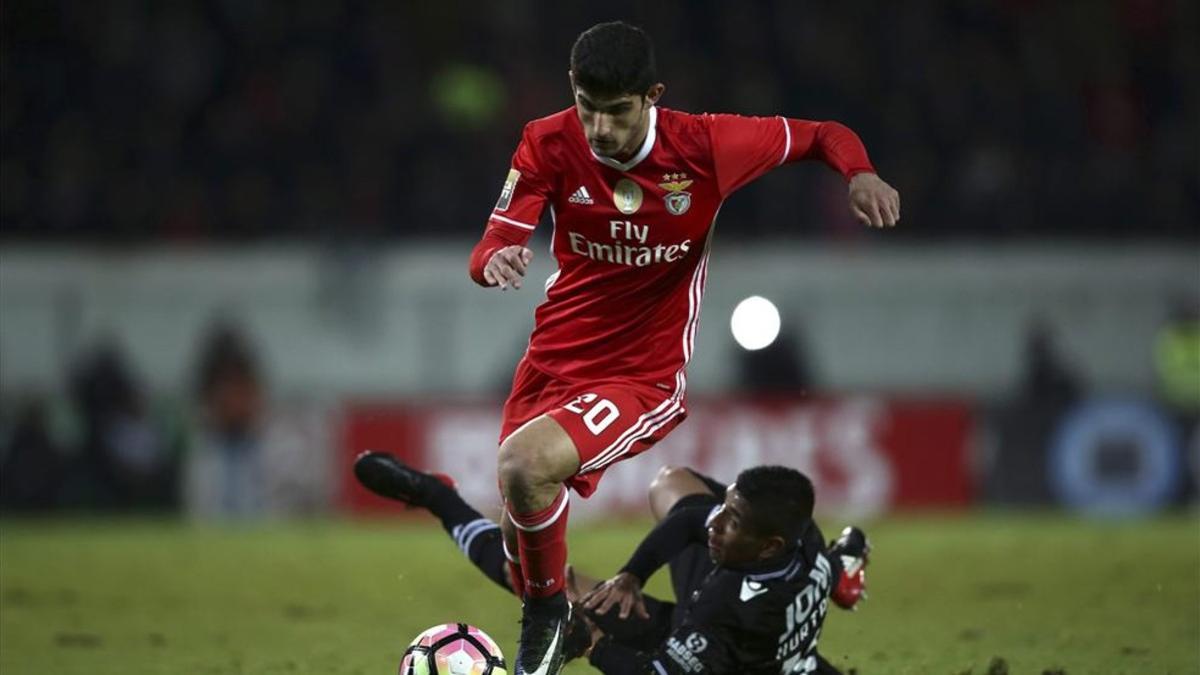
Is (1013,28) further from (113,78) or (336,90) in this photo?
(113,78)

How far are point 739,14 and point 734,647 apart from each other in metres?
13.9

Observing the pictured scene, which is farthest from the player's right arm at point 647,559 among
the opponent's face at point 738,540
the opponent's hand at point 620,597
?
the opponent's face at point 738,540

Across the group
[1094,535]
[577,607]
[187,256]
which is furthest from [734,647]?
[187,256]

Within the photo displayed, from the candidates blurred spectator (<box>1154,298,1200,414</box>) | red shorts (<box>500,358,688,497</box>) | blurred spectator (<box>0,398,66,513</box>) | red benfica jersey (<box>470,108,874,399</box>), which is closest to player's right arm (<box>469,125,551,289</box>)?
red benfica jersey (<box>470,108,874,399</box>)

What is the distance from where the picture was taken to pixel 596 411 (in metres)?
6.12

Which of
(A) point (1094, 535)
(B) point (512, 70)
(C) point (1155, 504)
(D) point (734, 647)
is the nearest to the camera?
(D) point (734, 647)

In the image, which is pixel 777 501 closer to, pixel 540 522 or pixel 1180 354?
pixel 540 522

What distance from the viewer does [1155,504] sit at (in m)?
16.0

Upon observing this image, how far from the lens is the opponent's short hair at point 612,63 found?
5871 mm

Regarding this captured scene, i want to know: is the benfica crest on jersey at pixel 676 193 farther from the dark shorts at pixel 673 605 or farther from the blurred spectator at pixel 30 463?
the blurred spectator at pixel 30 463

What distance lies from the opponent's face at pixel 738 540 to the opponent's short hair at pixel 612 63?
1420 millimetres

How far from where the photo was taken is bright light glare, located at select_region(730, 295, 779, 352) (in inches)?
679

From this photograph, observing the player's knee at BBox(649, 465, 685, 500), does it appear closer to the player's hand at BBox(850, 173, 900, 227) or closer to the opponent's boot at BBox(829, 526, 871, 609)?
the opponent's boot at BBox(829, 526, 871, 609)

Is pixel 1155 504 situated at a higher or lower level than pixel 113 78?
lower
